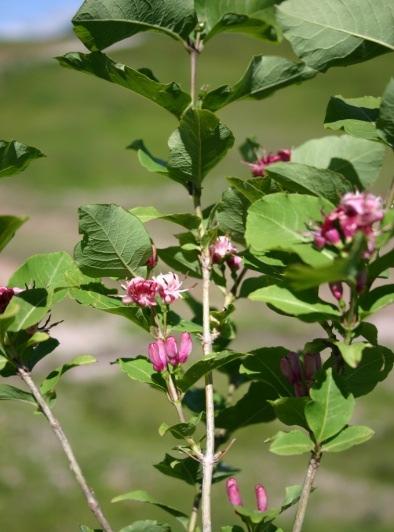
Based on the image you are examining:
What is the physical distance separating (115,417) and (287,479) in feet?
6.36

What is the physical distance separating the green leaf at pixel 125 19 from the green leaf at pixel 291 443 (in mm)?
617

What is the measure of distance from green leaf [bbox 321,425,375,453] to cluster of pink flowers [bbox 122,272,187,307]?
30cm

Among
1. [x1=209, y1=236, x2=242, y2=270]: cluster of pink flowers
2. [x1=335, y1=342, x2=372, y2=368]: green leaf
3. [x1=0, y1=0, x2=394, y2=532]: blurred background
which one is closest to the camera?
[x1=335, y1=342, x2=372, y2=368]: green leaf

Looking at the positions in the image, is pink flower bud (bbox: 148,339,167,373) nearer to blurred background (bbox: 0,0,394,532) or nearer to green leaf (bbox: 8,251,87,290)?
green leaf (bbox: 8,251,87,290)

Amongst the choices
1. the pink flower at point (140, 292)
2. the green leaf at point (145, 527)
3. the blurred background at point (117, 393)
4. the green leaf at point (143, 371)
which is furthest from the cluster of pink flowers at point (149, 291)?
the blurred background at point (117, 393)

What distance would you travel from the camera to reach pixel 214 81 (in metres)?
20.8

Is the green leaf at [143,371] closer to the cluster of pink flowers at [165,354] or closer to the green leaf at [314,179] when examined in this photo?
the cluster of pink flowers at [165,354]

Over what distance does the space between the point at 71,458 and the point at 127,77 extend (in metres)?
0.55

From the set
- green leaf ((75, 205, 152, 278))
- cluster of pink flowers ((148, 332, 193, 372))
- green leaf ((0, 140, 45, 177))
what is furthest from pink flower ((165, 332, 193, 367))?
green leaf ((0, 140, 45, 177))

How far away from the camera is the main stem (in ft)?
3.97

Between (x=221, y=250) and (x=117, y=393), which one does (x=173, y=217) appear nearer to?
(x=221, y=250)

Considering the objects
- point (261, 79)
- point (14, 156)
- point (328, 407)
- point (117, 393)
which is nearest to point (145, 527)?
point (328, 407)

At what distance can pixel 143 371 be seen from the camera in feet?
4.26

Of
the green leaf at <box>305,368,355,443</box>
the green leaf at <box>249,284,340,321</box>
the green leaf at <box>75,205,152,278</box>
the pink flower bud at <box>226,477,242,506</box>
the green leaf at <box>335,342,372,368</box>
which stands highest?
the green leaf at <box>75,205,152,278</box>
